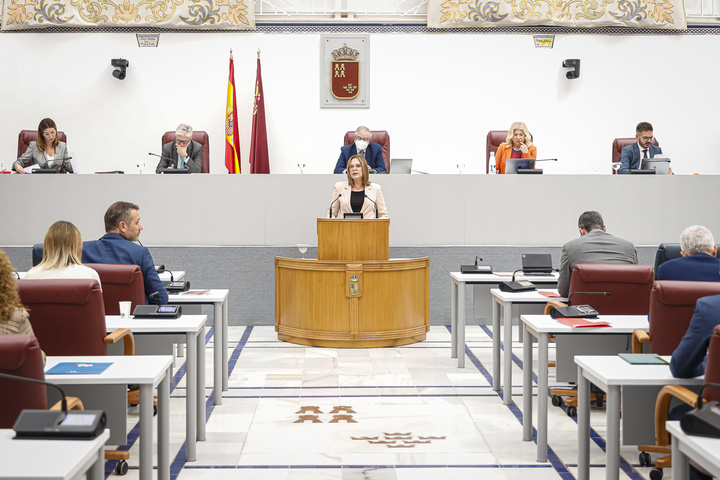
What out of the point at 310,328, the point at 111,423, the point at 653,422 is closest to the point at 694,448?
the point at 653,422

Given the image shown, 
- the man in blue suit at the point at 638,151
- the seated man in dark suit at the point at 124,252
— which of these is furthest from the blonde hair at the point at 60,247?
the man in blue suit at the point at 638,151

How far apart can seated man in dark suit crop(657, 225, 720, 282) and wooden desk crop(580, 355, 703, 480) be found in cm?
99

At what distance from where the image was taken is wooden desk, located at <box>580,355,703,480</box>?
2.36 metres

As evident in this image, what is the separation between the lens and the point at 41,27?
9.06 metres

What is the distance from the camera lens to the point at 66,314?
→ 9.20ft

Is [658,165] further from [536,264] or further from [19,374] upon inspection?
[19,374]

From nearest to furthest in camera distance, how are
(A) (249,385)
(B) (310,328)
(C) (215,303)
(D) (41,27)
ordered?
(C) (215,303) < (A) (249,385) < (B) (310,328) < (D) (41,27)

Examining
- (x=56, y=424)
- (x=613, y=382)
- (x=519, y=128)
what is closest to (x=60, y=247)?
(x=56, y=424)

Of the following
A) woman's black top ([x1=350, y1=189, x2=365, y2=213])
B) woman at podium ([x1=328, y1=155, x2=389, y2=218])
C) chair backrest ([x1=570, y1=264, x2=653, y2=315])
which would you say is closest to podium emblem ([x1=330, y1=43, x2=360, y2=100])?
woman at podium ([x1=328, y1=155, x2=389, y2=218])

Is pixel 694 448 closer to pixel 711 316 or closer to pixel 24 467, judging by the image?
pixel 711 316

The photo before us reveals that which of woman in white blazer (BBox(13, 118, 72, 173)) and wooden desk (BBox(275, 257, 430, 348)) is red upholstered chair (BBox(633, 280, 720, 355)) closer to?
wooden desk (BBox(275, 257, 430, 348))

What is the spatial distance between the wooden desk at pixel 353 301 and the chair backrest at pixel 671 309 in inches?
123

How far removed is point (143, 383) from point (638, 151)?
6907 mm

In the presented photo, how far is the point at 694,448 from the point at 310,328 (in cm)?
443
